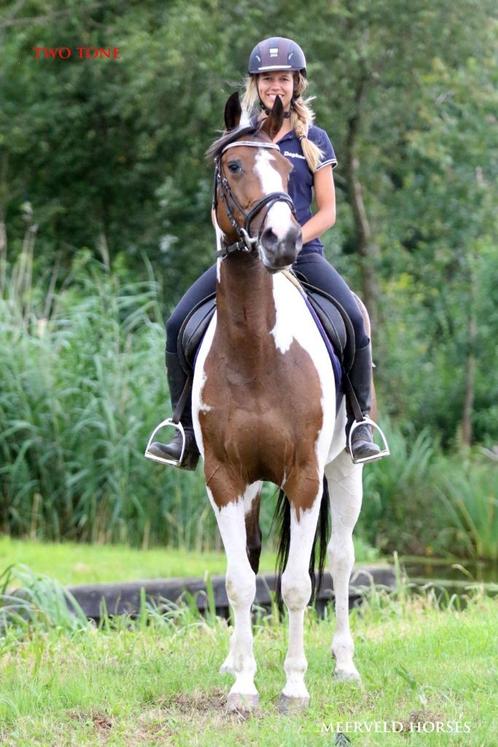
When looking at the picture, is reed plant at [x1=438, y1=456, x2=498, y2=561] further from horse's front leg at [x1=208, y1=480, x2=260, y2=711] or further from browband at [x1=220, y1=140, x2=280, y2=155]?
browband at [x1=220, y1=140, x2=280, y2=155]

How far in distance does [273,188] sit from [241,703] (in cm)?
225

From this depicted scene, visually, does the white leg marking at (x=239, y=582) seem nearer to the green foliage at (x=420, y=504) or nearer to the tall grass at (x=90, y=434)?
the tall grass at (x=90, y=434)

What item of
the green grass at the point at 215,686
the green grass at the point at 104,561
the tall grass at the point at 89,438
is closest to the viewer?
the green grass at the point at 215,686

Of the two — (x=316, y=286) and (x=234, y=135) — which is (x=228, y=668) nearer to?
(x=316, y=286)

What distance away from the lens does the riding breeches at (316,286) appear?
19.9 ft

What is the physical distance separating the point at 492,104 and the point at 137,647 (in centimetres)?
1194

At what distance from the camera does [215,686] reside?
577 cm

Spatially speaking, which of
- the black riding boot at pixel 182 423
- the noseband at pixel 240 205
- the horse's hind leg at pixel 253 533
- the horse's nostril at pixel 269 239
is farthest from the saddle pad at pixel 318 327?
the horse's nostril at pixel 269 239

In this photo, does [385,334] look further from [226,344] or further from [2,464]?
[226,344]

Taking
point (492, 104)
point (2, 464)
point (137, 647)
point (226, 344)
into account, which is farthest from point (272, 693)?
point (492, 104)

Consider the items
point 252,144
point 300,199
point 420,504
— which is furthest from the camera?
point 420,504

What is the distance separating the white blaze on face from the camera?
4.74 m

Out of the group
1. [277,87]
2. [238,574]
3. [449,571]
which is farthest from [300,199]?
[449,571]

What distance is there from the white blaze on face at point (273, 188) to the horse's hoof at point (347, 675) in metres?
2.35
